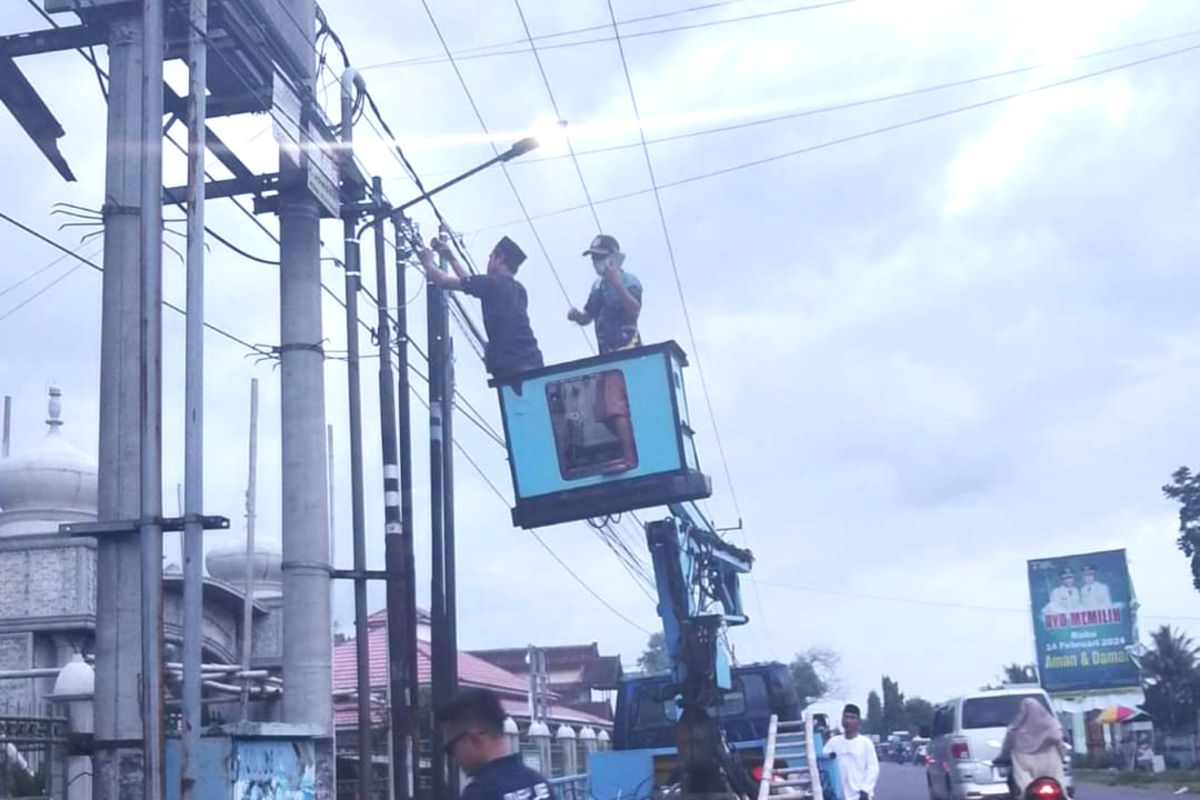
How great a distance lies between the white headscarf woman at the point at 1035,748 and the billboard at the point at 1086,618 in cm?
4370

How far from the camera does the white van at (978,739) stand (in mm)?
22078

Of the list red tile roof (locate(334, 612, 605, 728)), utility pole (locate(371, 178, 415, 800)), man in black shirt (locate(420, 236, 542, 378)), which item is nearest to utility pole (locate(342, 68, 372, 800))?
utility pole (locate(371, 178, 415, 800))

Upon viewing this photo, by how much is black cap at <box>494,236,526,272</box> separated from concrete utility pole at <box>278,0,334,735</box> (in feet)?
6.43

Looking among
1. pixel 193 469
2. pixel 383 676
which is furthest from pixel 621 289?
pixel 383 676

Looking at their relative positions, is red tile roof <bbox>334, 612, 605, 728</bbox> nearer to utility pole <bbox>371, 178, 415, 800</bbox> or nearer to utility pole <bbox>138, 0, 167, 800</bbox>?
utility pole <bbox>371, 178, 415, 800</bbox>

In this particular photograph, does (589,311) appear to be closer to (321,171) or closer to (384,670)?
(321,171)

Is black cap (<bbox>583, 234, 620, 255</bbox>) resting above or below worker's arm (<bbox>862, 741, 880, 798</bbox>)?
above

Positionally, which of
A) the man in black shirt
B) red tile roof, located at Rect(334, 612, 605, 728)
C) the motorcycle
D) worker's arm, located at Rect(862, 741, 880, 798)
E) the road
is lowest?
the road

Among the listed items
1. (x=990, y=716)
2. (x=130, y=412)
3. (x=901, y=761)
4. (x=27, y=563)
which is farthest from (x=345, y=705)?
(x=901, y=761)

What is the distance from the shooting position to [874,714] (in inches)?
5989

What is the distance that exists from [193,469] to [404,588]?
17.2 ft

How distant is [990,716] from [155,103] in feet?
49.7

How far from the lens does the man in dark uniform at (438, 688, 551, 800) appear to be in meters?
5.12

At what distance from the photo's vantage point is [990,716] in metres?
22.5
